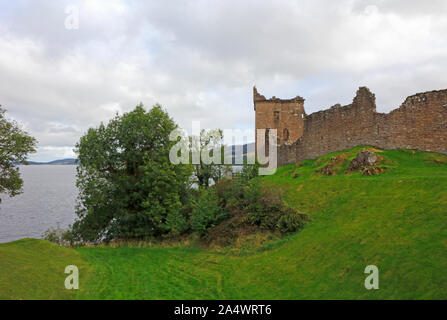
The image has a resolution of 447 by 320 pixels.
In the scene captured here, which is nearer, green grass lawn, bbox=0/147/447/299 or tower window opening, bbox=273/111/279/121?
green grass lawn, bbox=0/147/447/299

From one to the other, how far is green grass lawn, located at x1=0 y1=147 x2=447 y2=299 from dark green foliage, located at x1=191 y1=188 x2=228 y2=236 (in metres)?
1.99

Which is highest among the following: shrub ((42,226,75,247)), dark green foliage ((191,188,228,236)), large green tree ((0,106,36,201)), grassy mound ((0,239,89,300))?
large green tree ((0,106,36,201))

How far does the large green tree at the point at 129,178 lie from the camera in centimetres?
2477

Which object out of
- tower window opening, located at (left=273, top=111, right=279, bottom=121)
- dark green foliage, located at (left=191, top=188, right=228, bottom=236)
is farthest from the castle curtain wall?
dark green foliage, located at (left=191, top=188, right=228, bottom=236)

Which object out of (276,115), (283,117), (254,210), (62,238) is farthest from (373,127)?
(62,238)

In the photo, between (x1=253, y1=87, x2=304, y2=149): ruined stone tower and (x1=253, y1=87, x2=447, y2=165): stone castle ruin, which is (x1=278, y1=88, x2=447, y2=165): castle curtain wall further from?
(x1=253, y1=87, x2=304, y2=149): ruined stone tower

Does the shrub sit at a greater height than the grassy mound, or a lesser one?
lesser

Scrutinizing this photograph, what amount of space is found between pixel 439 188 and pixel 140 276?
1543 centimetres

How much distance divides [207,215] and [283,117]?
96.0 ft

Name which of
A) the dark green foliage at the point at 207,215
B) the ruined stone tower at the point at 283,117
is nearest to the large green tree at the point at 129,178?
the dark green foliage at the point at 207,215

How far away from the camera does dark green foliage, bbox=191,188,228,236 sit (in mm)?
20859

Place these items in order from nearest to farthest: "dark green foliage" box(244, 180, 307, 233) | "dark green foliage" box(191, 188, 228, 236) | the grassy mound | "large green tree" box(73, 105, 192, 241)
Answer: the grassy mound, "dark green foliage" box(244, 180, 307, 233), "dark green foliage" box(191, 188, 228, 236), "large green tree" box(73, 105, 192, 241)

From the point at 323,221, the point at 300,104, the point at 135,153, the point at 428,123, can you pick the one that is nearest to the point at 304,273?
the point at 323,221

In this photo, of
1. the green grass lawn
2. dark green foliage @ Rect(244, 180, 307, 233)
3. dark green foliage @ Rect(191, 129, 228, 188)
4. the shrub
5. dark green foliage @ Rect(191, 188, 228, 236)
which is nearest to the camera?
the green grass lawn
